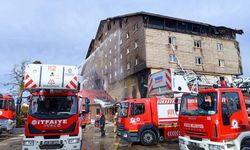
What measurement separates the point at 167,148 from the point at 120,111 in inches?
141

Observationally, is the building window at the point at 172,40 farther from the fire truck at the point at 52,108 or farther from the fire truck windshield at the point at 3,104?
the fire truck at the point at 52,108

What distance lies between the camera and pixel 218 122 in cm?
739

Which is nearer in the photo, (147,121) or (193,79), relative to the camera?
(193,79)

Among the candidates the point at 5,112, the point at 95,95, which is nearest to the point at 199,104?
the point at 5,112

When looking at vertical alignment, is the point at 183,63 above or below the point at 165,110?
above

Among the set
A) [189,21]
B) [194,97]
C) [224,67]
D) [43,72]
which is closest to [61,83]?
[43,72]

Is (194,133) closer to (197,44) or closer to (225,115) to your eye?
(225,115)

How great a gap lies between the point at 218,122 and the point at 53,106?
19.5 ft

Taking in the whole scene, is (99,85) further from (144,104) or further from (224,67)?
(144,104)

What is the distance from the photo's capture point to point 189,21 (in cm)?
3189

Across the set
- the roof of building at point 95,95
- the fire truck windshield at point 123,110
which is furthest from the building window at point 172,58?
the fire truck windshield at point 123,110

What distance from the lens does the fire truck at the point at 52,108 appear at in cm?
832

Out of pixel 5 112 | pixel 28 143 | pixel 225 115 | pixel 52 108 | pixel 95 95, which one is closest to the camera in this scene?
pixel 225 115

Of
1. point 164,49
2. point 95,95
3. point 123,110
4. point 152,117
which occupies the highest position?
point 164,49
